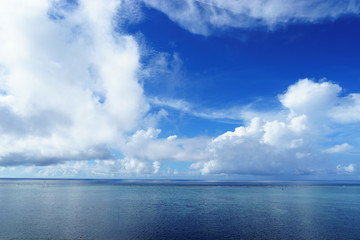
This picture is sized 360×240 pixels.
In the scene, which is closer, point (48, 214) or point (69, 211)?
point (48, 214)

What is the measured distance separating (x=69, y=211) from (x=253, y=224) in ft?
205

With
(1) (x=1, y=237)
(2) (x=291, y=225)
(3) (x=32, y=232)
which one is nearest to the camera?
(1) (x=1, y=237)

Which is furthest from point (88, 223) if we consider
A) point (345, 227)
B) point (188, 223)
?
point (345, 227)

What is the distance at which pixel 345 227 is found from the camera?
63.6 meters

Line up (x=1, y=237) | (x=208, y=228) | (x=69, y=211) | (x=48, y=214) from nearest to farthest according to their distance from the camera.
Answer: (x=1, y=237) → (x=208, y=228) → (x=48, y=214) → (x=69, y=211)

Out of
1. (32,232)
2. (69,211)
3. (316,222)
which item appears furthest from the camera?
(69,211)

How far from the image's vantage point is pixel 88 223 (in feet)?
Result: 212

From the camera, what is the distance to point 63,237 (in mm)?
51938

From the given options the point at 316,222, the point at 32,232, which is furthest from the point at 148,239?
the point at 316,222

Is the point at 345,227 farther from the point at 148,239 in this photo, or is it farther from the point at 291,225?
the point at 148,239

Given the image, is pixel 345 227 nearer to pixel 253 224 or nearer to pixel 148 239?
pixel 253 224

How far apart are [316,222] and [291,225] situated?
10587 millimetres

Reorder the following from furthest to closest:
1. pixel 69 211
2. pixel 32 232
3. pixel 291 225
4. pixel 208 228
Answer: pixel 69 211 → pixel 291 225 → pixel 208 228 → pixel 32 232

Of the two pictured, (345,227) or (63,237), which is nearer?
(63,237)
